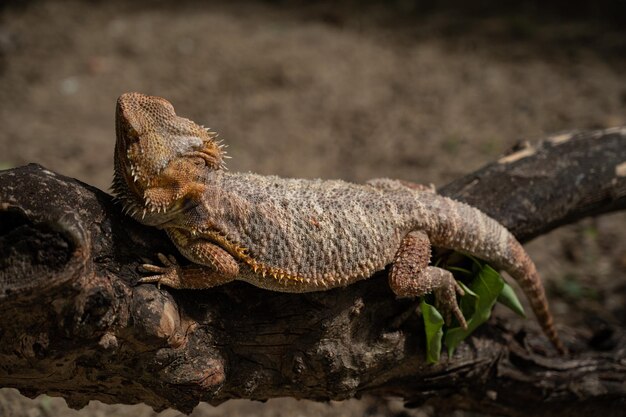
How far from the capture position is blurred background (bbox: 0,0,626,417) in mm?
5629

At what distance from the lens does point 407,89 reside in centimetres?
663

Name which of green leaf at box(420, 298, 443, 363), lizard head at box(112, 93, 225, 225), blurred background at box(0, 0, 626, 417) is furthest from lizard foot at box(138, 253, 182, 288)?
blurred background at box(0, 0, 626, 417)

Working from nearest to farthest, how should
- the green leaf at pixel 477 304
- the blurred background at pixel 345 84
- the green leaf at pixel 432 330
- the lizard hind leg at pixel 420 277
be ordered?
1. the lizard hind leg at pixel 420 277
2. the green leaf at pixel 432 330
3. the green leaf at pixel 477 304
4. the blurred background at pixel 345 84

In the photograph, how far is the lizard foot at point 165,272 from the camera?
228 centimetres

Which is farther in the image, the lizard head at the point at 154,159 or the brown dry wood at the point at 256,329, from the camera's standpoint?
the lizard head at the point at 154,159

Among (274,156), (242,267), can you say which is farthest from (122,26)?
(242,267)

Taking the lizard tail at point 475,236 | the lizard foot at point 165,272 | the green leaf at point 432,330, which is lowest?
the green leaf at point 432,330

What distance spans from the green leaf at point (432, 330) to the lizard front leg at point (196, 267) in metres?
0.93

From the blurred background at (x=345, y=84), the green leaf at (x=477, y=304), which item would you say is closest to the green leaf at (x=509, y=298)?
the green leaf at (x=477, y=304)

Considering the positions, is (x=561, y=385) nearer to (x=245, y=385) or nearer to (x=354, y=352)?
(x=354, y=352)

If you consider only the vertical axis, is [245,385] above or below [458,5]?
below

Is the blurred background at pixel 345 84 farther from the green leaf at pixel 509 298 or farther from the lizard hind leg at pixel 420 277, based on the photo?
the lizard hind leg at pixel 420 277

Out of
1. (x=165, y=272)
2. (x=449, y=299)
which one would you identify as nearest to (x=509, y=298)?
(x=449, y=299)

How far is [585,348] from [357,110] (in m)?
3.47
